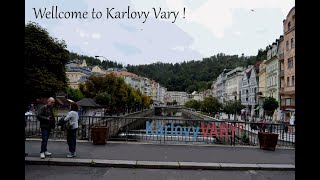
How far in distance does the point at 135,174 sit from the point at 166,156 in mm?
2346

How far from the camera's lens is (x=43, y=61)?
15.2 m

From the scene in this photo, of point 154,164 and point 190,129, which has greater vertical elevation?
point 190,129

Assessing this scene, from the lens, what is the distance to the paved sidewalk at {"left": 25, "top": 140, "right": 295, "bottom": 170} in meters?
8.66

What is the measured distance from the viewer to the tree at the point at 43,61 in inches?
484

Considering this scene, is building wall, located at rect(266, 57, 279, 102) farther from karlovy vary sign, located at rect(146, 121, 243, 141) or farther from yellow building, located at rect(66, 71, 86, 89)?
yellow building, located at rect(66, 71, 86, 89)

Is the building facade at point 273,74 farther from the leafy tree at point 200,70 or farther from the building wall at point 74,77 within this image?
the leafy tree at point 200,70

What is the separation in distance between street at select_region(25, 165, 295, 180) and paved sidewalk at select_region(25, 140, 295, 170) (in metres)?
0.28

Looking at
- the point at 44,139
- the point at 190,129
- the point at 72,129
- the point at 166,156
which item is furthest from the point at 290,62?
the point at 44,139

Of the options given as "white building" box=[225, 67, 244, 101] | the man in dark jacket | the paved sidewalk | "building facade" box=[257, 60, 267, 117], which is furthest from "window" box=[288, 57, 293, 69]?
"white building" box=[225, 67, 244, 101]

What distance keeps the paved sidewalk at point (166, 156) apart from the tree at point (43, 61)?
8.51 ft

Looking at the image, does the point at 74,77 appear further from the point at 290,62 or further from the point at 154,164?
the point at 154,164

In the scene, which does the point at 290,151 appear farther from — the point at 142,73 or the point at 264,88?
the point at 142,73

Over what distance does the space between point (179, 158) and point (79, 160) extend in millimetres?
3086

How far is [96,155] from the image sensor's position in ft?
32.0
